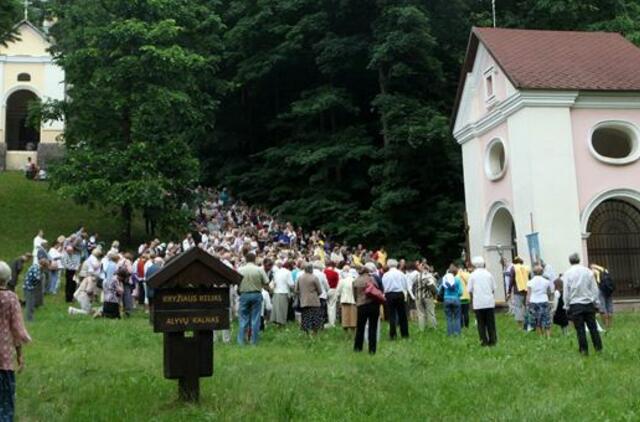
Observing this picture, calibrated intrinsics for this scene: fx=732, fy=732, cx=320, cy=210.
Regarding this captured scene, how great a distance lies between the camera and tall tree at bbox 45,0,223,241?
2912 cm

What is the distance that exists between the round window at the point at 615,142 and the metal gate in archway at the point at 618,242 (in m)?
1.61

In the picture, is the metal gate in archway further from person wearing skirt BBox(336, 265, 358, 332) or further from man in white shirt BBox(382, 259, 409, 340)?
person wearing skirt BBox(336, 265, 358, 332)

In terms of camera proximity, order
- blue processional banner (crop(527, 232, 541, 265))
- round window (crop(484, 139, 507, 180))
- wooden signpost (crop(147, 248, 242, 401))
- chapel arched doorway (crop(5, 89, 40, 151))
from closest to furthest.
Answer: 1. wooden signpost (crop(147, 248, 242, 401))
2. blue processional banner (crop(527, 232, 541, 265))
3. round window (crop(484, 139, 507, 180))
4. chapel arched doorway (crop(5, 89, 40, 151))

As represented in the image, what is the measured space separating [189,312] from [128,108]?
2417 cm

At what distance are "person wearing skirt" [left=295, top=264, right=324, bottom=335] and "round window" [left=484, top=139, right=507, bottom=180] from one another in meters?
13.9

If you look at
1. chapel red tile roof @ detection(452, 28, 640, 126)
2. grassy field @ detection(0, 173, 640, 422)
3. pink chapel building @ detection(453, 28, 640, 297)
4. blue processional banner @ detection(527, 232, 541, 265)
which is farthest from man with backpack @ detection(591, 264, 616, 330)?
chapel red tile roof @ detection(452, 28, 640, 126)

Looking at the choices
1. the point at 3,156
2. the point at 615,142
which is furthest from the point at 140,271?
the point at 3,156

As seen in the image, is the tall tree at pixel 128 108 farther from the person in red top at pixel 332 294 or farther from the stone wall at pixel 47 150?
the stone wall at pixel 47 150

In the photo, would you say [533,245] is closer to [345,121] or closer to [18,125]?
[345,121]

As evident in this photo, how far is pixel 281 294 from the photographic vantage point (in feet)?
55.0

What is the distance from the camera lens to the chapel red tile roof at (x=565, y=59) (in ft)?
82.3

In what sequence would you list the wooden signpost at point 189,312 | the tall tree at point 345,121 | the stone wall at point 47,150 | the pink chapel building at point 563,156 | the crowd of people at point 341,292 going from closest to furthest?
the wooden signpost at point 189,312, the crowd of people at point 341,292, the pink chapel building at point 563,156, the tall tree at point 345,121, the stone wall at point 47,150

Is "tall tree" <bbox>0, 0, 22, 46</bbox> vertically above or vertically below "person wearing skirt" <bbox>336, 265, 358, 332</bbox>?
above

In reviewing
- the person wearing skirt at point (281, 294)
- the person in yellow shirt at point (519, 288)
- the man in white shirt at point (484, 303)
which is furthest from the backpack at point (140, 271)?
the person in yellow shirt at point (519, 288)
